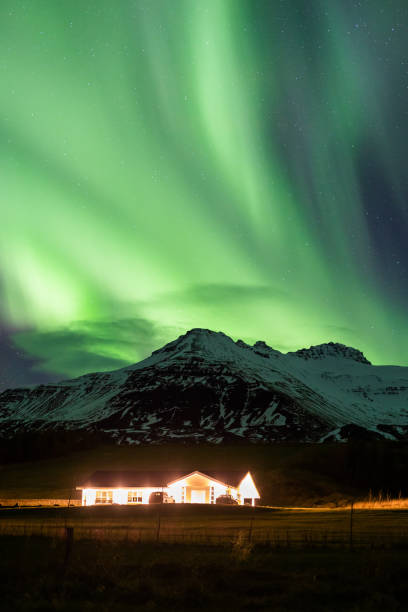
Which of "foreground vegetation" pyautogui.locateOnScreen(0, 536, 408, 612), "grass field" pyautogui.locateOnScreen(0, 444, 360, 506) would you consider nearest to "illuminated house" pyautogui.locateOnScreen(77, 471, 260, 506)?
"grass field" pyautogui.locateOnScreen(0, 444, 360, 506)

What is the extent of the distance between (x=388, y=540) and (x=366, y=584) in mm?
14803

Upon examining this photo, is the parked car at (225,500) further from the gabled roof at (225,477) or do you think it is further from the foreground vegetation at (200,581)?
the foreground vegetation at (200,581)

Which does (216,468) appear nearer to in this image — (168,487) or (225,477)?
(225,477)

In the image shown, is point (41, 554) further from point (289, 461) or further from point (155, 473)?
point (289, 461)

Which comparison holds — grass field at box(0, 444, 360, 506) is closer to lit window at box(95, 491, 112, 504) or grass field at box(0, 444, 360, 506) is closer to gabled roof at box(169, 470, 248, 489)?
lit window at box(95, 491, 112, 504)

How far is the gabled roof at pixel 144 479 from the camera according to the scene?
3994 inches

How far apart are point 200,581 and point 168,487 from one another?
8295 cm

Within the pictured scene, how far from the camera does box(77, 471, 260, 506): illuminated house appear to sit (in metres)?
101

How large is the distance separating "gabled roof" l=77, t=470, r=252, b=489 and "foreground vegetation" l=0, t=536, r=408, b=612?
72.5 m

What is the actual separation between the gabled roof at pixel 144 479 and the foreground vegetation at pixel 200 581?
72.5 metres

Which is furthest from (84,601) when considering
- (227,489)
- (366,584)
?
(227,489)

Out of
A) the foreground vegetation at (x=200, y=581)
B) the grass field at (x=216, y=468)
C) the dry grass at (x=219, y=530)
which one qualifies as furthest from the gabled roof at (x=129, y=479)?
the foreground vegetation at (x=200, y=581)

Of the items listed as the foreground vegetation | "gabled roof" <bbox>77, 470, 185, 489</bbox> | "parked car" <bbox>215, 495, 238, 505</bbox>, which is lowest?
the foreground vegetation

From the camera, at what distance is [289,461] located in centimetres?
14475
